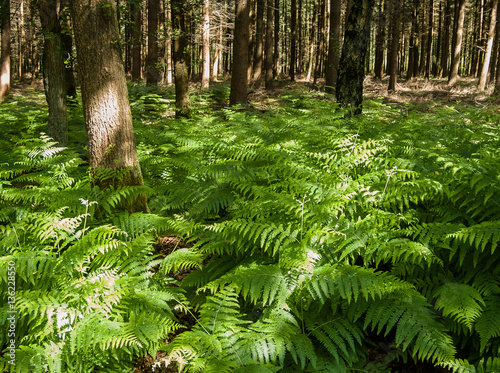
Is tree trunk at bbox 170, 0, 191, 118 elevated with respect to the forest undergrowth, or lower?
elevated

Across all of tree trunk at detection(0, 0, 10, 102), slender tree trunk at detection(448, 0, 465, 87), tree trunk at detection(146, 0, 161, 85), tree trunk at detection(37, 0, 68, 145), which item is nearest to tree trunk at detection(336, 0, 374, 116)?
tree trunk at detection(37, 0, 68, 145)

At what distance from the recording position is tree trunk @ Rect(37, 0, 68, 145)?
21.3 ft

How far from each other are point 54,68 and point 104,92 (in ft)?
11.8

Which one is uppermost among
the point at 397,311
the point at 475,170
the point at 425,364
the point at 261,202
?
the point at 475,170

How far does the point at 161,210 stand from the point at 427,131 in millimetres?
4588

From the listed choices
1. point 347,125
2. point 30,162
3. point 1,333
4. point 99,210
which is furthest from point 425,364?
point 30,162

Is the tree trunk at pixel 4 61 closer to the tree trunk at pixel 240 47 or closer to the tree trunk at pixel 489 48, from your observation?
the tree trunk at pixel 240 47

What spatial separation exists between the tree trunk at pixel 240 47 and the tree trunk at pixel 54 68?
5083 mm

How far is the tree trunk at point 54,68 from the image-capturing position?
21.3ft

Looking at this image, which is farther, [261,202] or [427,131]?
[427,131]

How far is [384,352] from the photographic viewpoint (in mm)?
2662

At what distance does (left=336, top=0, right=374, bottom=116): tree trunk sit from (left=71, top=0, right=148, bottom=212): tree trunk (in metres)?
4.47

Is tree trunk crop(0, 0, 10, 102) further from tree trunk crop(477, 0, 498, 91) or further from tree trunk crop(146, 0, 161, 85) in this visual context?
tree trunk crop(477, 0, 498, 91)

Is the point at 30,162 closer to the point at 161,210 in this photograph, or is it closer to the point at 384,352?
the point at 161,210
